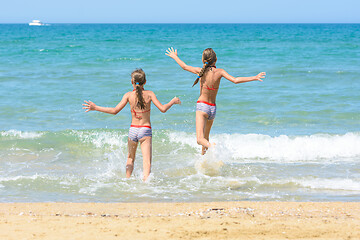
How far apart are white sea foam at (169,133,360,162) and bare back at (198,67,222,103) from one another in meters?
1.28

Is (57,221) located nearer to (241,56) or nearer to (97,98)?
(97,98)

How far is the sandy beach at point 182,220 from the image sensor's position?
428 cm

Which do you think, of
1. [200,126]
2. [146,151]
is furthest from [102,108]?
[200,126]

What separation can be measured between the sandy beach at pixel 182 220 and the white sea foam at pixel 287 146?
280 cm

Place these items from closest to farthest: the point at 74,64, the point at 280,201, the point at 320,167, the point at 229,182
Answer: the point at 280,201
the point at 229,182
the point at 320,167
the point at 74,64

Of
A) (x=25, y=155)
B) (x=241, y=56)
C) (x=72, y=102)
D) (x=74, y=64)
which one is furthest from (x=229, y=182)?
(x=241, y=56)

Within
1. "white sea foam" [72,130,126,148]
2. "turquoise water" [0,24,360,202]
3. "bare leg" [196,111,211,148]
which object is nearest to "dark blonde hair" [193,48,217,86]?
"bare leg" [196,111,211,148]

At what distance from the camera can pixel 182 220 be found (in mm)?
4695

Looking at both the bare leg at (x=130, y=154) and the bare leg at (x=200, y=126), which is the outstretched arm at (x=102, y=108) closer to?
the bare leg at (x=130, y=154)

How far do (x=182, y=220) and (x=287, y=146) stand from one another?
4899 mm

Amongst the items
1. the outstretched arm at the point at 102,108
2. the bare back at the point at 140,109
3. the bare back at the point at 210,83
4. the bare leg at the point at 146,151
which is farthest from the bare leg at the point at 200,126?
the outstretched arm at the point at 102,108

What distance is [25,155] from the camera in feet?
27.8

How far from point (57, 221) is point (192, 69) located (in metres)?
3.06

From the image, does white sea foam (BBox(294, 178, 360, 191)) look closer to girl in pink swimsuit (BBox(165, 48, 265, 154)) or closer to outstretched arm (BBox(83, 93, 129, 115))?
girl in pink swimsuit (BBox(165, 48, 265, 154))
